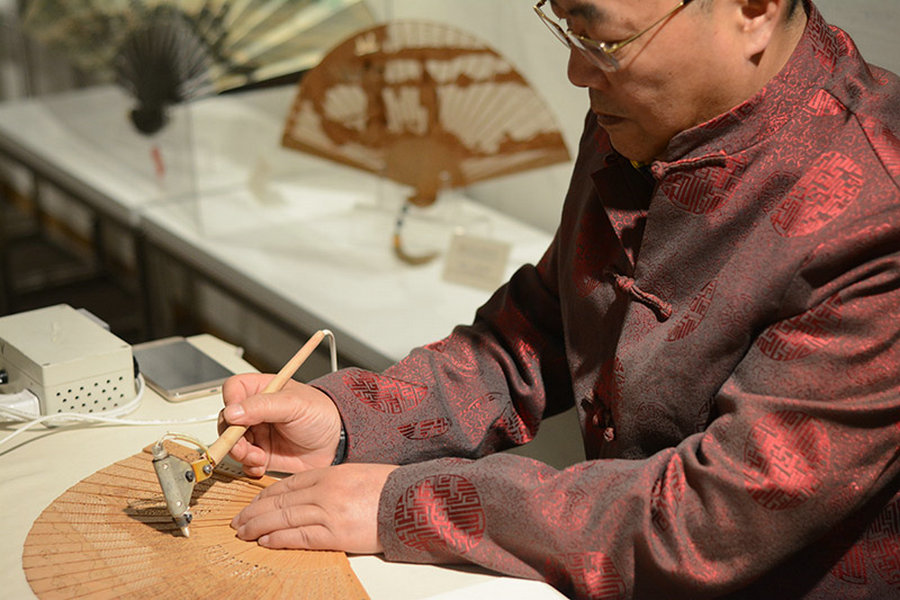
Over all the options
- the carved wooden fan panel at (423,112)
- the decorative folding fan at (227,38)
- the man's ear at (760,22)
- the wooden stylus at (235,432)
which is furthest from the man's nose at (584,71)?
the decorative folding fan at (227,38)

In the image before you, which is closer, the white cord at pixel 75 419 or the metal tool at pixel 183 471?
the metal tool at pixel 183 471

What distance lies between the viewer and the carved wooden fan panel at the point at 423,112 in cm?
227

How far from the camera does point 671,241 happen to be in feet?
3.61

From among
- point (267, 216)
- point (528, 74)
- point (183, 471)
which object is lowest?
point (267, 216)

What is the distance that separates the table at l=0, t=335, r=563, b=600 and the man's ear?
0.54m

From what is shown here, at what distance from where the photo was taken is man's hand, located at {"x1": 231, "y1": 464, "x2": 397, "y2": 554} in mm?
1059

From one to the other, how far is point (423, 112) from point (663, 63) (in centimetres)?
140

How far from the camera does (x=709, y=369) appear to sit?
1055 millimetres

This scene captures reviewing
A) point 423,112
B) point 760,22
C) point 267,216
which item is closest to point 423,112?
point 423,112

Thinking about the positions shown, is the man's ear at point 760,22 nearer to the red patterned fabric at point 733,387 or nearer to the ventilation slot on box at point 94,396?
the red patterned fabric at point 733,387

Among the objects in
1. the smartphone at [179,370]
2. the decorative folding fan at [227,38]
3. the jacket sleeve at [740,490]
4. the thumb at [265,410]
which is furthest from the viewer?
the decorative folding fan at [227,38]

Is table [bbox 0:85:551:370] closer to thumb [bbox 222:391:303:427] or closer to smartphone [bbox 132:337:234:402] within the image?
smartphone [bbox 132:337:234:402]

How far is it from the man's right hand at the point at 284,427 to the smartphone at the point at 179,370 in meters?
0.21

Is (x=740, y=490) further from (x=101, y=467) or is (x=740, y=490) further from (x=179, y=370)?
(x=179, y=370)
